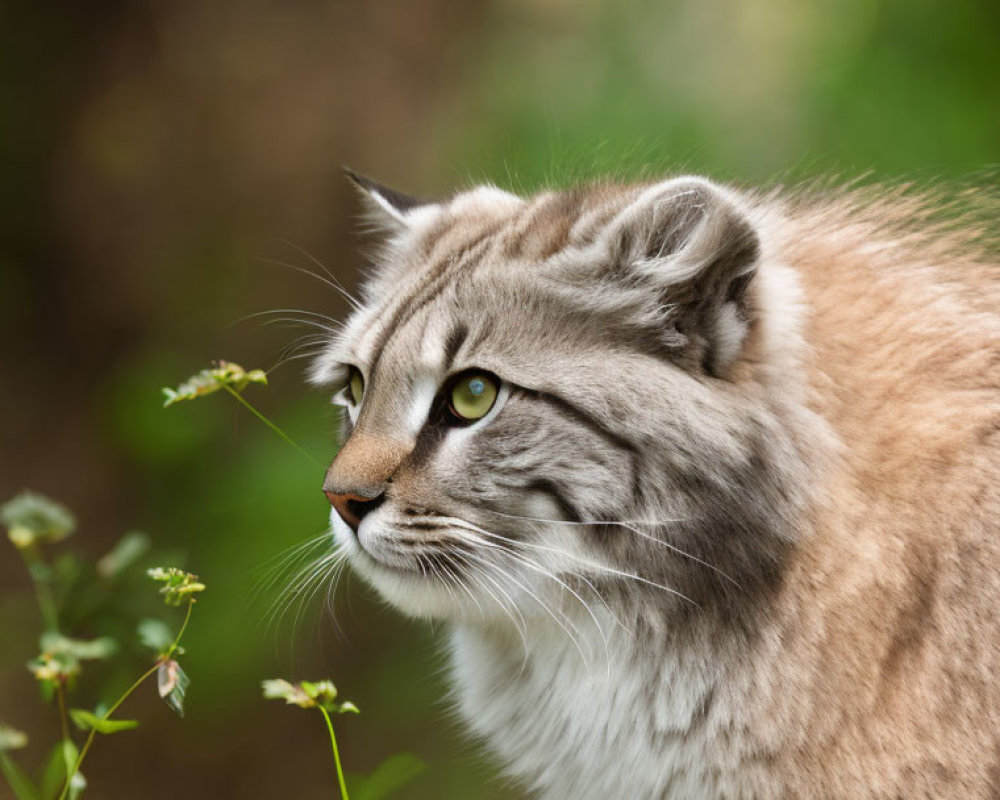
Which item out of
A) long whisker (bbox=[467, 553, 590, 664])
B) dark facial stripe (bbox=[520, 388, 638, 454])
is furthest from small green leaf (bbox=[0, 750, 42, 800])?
dark facial stripe (bbox=[520, 388, 638, 454])

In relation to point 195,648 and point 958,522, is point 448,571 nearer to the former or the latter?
point 958,522

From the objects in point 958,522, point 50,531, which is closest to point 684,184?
point 958,522

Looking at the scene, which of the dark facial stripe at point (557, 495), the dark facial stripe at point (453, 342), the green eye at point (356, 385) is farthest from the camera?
the green eye at point (356, 385)

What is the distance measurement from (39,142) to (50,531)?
16.0ft

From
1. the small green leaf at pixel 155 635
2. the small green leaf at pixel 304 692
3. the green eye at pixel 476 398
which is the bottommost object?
the small green leaf at pixel 155 635

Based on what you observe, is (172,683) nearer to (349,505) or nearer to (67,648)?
(67,648)

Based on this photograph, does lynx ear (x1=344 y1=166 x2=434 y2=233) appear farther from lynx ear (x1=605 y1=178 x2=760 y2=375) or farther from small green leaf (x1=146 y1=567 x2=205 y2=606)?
small green leaf (x1=146 y1=567 x2=205 y2=606)

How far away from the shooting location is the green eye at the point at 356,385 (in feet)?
11.2

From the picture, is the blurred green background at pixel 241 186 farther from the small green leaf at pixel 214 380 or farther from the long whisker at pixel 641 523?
the long whisker at pixel 641 523

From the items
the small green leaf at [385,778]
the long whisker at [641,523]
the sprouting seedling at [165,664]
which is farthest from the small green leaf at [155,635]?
the long whisker at [641,523]

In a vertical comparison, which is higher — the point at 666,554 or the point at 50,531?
the point at 666,554

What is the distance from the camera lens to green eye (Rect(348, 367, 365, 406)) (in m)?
3.41

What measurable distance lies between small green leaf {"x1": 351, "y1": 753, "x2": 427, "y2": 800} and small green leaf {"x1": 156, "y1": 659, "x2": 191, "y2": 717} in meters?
0.67

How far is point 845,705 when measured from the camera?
2816 millimetres
